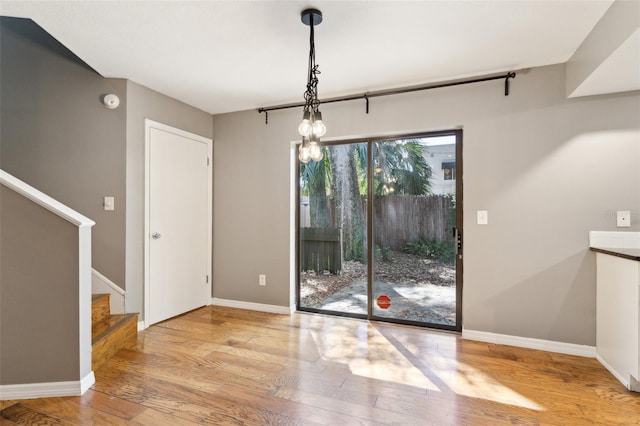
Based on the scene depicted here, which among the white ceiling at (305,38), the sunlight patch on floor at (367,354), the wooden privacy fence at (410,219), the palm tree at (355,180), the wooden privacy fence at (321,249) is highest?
the white ceiling at (305,38)

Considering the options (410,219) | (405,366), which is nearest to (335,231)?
(410,219)

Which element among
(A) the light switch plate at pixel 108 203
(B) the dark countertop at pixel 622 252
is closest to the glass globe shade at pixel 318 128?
(B) the dark countertop at pixel 622 252

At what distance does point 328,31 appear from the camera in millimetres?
2291

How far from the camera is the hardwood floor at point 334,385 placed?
187 centimetres

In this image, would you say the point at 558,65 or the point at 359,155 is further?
the point at 359,155

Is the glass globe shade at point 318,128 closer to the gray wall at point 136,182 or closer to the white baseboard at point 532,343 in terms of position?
the gray wall at point 136,182

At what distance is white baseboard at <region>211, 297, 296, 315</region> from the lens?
3787 millimetres

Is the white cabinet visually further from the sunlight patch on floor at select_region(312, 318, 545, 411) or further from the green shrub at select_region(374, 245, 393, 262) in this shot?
the green shrub at select_region(374, 245, 393, 262)

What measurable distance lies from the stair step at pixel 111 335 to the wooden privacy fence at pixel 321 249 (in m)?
1.82

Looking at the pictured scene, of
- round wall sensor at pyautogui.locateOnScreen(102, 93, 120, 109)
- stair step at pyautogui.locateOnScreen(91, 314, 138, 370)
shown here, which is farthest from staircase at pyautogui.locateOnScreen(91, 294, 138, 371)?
round wall sensor at pyautogui.locateOnScreen(102, 93, 120, 109)

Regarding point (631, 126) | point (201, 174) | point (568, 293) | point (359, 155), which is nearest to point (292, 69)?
point (359, 155)

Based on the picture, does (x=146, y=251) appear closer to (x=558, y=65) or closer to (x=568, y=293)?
(x=568, y=293)

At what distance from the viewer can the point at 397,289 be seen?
3.49m

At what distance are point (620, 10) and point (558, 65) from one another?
3.05 feet
